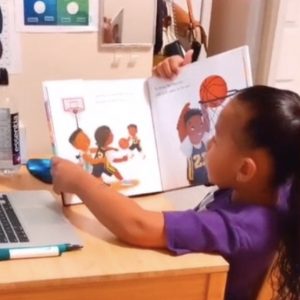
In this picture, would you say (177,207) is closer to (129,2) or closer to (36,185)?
(36,185)

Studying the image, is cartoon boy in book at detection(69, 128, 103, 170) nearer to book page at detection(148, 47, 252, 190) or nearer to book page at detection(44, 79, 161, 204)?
book page at detection(44, 79, 161, 204)

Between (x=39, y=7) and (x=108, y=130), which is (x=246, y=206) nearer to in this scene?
(x=108, y=130)

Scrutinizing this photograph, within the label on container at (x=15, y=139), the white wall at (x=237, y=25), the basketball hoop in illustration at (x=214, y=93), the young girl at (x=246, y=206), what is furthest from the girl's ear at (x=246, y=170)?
the white wall at (x=237, y=25)

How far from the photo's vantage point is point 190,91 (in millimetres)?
1241

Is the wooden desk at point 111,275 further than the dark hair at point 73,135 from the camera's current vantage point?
No

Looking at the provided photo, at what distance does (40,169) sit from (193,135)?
36 centimetres

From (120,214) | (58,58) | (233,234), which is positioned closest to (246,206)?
(233,234)

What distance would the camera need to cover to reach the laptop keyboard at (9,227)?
96 cm

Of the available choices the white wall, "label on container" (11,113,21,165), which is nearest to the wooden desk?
"label on container" (11,113,21,165)

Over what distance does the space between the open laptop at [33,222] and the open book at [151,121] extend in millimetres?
120

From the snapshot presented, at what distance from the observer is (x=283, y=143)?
3.11ft

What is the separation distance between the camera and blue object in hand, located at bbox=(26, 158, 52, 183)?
4.14 ft

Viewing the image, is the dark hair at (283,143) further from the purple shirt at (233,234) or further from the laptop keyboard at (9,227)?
the laptop keyboard at (9,227)

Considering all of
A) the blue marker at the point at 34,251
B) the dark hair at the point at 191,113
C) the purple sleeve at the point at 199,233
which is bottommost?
the blue marker at the point at 34,251
